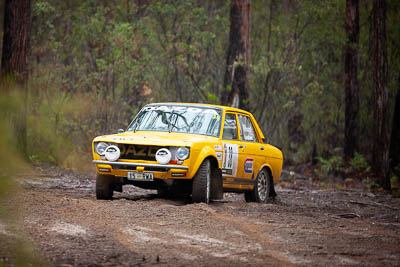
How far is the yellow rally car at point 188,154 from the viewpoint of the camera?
9656 millimetres

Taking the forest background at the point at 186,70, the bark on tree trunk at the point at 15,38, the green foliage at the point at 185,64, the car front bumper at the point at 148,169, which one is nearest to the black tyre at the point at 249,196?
the car front bumper at the point at 148,169

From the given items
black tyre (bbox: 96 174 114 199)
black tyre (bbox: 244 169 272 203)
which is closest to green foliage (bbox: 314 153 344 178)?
black tyre (bbox: 244 169 272 203)

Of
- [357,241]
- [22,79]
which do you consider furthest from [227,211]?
[22,79]

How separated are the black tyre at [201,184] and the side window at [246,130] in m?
1.81

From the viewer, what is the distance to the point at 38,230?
704 cm

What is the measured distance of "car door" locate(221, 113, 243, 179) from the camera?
35.3 feet

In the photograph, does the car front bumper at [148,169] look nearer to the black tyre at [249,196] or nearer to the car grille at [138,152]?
the car grille at [138,152]

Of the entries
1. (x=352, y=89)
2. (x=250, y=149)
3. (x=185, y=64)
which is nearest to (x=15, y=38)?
(x=185, y=64)

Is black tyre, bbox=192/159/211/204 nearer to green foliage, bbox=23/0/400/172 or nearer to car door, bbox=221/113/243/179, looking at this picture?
car door, bbox=221/113/243/179

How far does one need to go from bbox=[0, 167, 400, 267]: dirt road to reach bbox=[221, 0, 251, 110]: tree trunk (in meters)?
9.41

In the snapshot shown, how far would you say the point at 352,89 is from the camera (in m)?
24.5

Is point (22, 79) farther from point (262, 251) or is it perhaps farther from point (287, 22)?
point (287, 22)

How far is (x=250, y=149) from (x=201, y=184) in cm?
201

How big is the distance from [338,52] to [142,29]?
9192 mm
